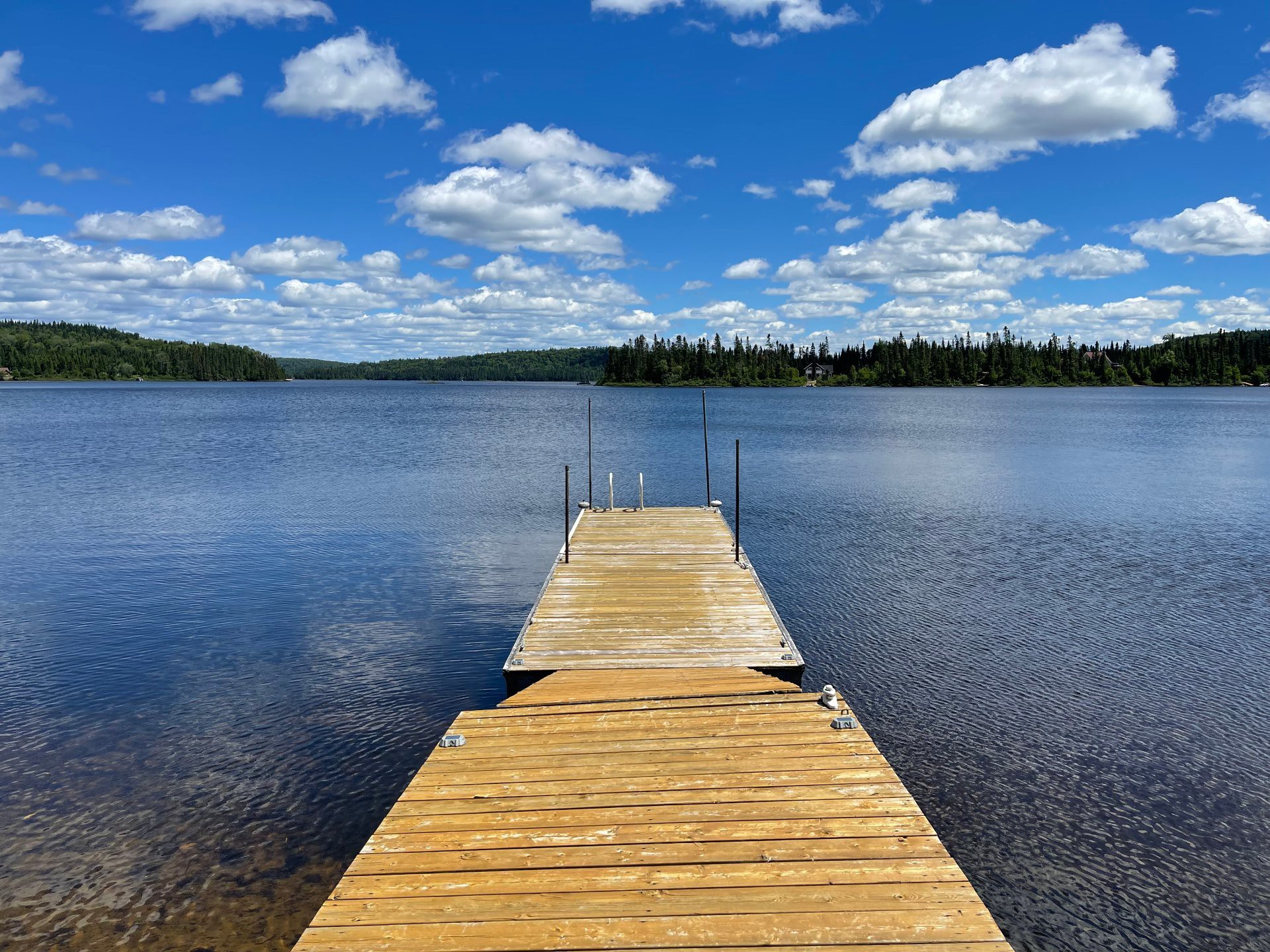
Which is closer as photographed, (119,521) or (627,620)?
(627,620)

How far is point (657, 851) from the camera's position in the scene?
22.3ft

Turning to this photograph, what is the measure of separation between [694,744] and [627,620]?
19.4 ft

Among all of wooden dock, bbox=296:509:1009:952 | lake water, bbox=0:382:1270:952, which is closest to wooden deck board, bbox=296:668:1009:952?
wooden dock, bbox=296:509:1009:952

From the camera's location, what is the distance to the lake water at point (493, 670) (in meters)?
9.08

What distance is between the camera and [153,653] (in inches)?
633

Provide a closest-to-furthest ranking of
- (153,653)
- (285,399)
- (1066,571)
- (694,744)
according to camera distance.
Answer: (694,744), (153,653), (1066,571), (285,399)

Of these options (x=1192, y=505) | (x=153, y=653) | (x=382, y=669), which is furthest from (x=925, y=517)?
(x=153, y=653)

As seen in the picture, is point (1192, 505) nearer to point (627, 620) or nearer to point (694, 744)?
point (627, 620)

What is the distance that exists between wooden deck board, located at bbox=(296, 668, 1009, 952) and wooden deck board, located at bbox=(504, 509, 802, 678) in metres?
3.12

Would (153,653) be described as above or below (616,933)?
below

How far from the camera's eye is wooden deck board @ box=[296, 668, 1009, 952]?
5762 millimetres

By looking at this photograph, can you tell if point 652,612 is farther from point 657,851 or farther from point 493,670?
point 657,851

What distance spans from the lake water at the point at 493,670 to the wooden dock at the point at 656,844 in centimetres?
249

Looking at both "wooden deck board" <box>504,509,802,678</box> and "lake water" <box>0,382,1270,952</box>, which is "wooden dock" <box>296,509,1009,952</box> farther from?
"lake water" <box>0,382,1270,952</box>
